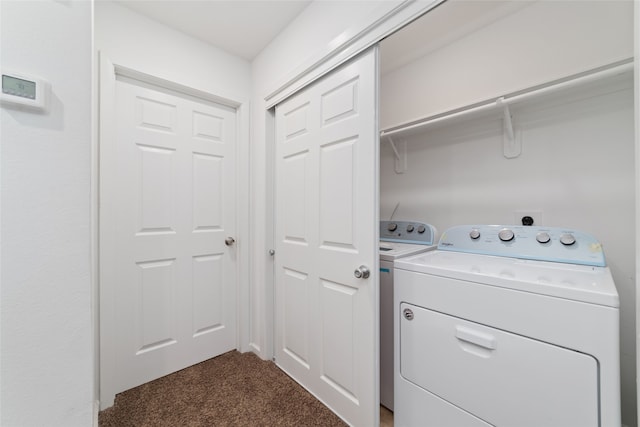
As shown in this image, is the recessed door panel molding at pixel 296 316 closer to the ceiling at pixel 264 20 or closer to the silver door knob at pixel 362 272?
the silver door knob at pixel 362 272

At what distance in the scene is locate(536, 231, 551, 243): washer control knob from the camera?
1.18 meters

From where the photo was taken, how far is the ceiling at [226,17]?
156 centimetres

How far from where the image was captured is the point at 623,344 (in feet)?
3.85

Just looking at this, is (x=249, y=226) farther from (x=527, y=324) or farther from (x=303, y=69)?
(x=527, y=324)

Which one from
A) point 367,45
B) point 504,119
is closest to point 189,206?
point 367,45

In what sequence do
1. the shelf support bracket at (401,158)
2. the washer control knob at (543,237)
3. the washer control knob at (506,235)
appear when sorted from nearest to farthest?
1. the washer control knob at (543,237)
2. the washer control knob at (506,235)
3. the shelf support bracket at (401,158)

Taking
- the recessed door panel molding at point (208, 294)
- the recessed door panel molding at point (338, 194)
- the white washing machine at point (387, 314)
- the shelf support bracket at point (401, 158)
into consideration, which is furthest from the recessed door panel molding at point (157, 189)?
the shelf support bracket at point (401, 158)

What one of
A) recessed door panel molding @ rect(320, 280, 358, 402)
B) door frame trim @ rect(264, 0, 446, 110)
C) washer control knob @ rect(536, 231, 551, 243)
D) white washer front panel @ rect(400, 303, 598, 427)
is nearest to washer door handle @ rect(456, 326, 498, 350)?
white washer front panel @ rect(400, 303, 598, 427)

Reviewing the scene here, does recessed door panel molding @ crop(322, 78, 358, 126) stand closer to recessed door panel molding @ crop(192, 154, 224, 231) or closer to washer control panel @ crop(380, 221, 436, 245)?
washer control panel @ crop(380, 221, 436, 245)

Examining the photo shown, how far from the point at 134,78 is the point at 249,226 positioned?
1290 mm

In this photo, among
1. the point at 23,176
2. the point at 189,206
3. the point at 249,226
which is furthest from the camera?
the point at 249,226

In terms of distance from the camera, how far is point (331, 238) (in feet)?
4.75

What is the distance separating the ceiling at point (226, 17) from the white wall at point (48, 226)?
2.86ft

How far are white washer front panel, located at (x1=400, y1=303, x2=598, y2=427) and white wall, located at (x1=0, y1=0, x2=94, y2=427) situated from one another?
1316 millimetres
